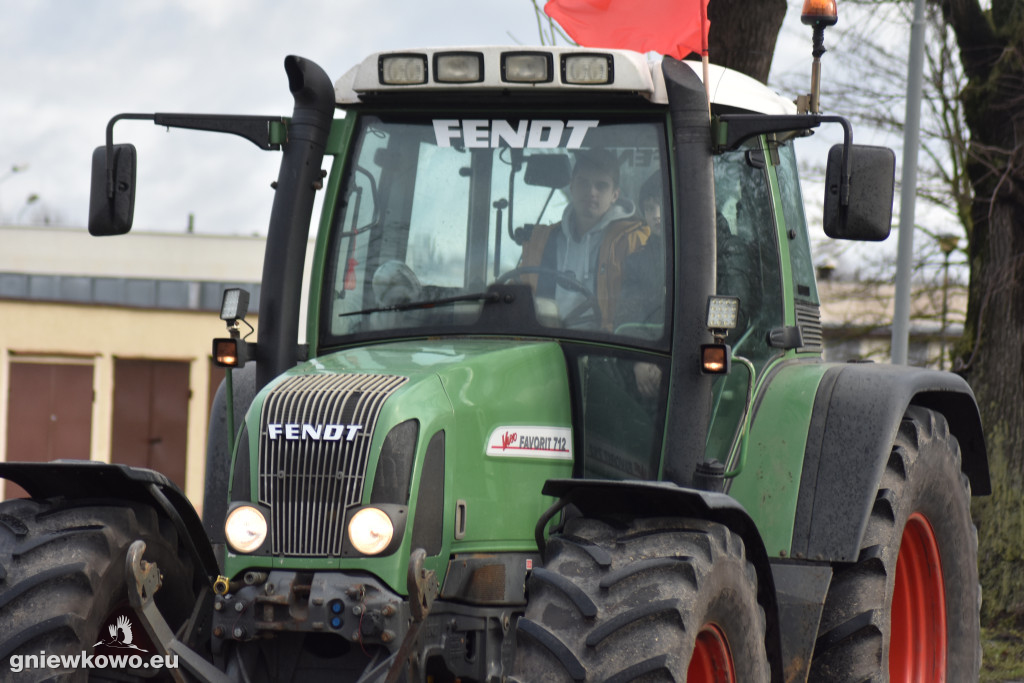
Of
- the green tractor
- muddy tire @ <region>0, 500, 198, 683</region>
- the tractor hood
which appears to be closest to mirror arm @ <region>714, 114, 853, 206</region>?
the green tractor

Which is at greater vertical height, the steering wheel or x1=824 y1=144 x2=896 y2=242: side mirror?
x1=824 y1=144 x2=896 y2=242: side mirror

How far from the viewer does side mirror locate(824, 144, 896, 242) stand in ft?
15.2

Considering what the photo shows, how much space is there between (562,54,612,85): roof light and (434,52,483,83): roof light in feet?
1.03

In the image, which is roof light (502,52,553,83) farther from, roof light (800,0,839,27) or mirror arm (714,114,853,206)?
roof light (800,0,839,27)

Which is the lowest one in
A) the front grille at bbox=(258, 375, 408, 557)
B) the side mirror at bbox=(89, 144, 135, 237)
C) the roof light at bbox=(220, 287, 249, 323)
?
the front grille at bbox=(258, 375, 408, 557)

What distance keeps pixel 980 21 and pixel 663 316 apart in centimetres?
773

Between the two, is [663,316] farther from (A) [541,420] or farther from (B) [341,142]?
(B) [341,142]

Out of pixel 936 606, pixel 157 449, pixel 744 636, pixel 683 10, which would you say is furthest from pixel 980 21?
pixel 157 449

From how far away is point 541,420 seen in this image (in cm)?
474

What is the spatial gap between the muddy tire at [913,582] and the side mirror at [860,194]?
1.12 meters

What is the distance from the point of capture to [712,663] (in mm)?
4211

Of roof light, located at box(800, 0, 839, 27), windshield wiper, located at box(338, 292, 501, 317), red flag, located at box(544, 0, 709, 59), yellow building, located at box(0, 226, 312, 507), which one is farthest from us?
yellow building, located at box(0, 226, 312, 507)

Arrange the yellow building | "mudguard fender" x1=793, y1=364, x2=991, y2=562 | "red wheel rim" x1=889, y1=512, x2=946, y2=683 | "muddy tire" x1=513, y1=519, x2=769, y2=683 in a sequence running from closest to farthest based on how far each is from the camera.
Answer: "muddy tire" x1=513, y1=519, x2=769, y2=683, "mudguard fender" x1=793, y1=364, x2=991, y2=562, "red wheel rim" x1=889, y1=512, x2=946, y2=683, the yellow building

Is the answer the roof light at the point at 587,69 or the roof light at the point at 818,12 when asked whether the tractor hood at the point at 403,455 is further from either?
the roof light at the point at 818,12
